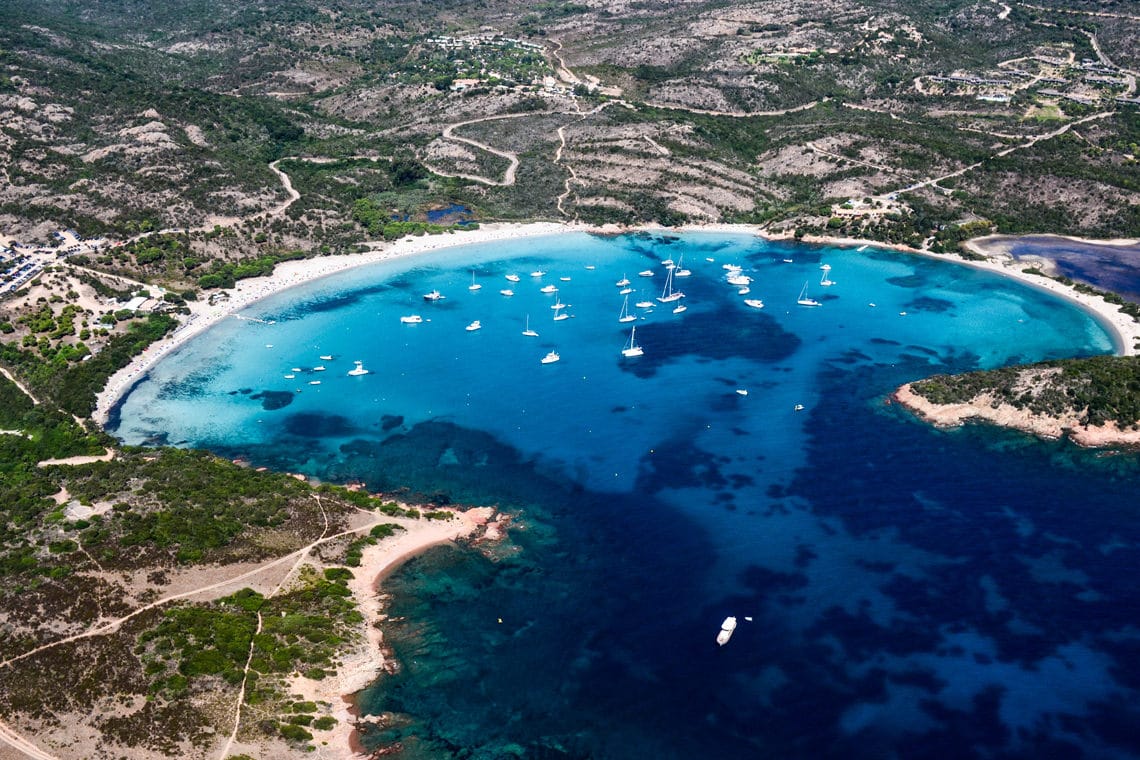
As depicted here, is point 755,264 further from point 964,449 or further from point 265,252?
point 265,252

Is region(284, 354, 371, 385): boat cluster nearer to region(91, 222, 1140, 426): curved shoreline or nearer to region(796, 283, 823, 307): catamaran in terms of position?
region(91, 222, 1140, 426): curved shoreline

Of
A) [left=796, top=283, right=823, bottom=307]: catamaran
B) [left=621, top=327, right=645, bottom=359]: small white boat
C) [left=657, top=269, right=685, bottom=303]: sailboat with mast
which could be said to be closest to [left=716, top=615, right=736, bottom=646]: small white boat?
[left=621, top=327, right=645, bottom=359]: small white boat

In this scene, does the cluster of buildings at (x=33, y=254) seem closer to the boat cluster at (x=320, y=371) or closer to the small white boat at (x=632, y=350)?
the boat cluster at (x=320, y=371)

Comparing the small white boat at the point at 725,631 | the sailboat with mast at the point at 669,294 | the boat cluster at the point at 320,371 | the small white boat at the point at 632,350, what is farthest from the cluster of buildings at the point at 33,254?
the small white boat at the point at 725,631

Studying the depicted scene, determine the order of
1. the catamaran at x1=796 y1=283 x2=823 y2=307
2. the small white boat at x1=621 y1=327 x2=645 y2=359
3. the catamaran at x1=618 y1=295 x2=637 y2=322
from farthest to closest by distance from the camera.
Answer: the catamaran at x1=796 y1=283 x2=823 y2=307, the catamaran at x1=618 y1=295 x2=637 y2=322, the small white boat at x1=621 y1=327 x2=645 y2=359

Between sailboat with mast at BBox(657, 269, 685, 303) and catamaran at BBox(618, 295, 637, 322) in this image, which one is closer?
catamaran at BBox(618, 295, 637, 322)

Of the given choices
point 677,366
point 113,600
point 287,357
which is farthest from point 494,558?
point 287,357

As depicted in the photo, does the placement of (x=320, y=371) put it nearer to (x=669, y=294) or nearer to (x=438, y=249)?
(x=438, y=249)
